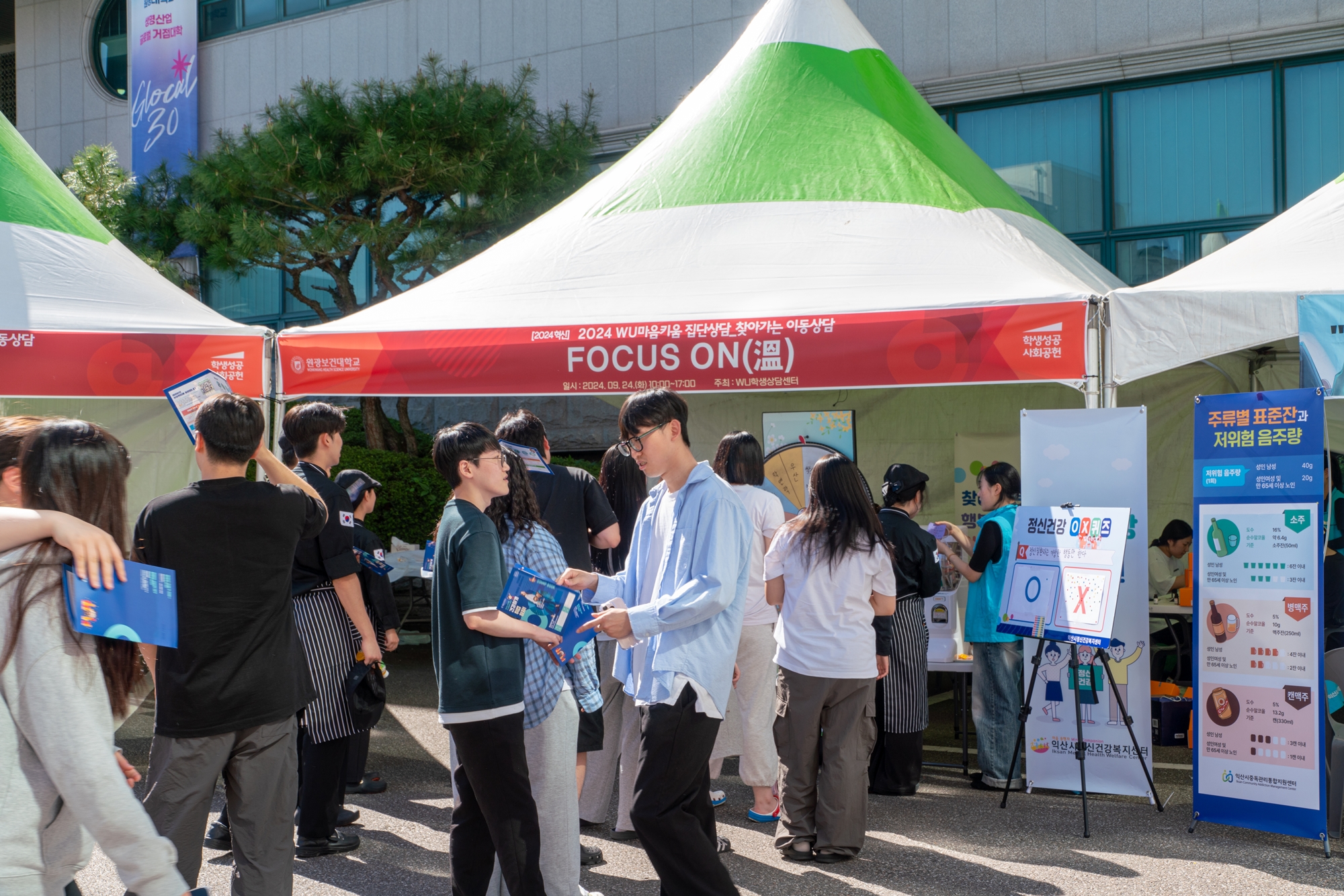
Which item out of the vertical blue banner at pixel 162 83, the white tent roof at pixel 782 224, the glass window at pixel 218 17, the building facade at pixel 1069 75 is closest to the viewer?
the white tent roof at pixel 782 224

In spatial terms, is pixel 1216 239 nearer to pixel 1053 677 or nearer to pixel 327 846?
pixel 1053 677

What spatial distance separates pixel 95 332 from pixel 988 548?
4669 mm

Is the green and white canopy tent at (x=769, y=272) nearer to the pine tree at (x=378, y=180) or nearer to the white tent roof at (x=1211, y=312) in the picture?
the white tent roof at (x=1211, y=312)

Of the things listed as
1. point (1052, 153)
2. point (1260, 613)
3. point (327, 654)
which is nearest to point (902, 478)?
point (1260, 613)

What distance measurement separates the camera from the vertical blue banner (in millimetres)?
14828

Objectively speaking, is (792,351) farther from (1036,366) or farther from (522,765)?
(522,765)

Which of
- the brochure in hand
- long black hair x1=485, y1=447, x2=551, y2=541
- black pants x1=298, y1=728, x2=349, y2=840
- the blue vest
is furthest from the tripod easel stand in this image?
the brochure in hand

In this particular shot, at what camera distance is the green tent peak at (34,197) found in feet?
22.1

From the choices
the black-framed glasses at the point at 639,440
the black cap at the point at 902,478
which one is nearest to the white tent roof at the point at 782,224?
the black cap at the point at 902,478

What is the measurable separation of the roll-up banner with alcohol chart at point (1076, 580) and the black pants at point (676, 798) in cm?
244

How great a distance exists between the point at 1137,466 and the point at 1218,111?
21.2 ft

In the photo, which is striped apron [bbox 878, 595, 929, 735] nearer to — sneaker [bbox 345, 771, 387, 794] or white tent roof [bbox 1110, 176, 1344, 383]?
white tent roof [bbox 1110, 176, 1344, 383]

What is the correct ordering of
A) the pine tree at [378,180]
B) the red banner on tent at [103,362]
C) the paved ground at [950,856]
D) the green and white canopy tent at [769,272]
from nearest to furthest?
the paved ground at [950,856]
the green and white canopy tent at [769,272]
the red banner on tent at [103,362]
the pine tree at [378,180]

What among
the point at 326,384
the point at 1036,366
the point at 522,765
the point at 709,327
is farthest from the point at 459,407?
the point at 522,765
